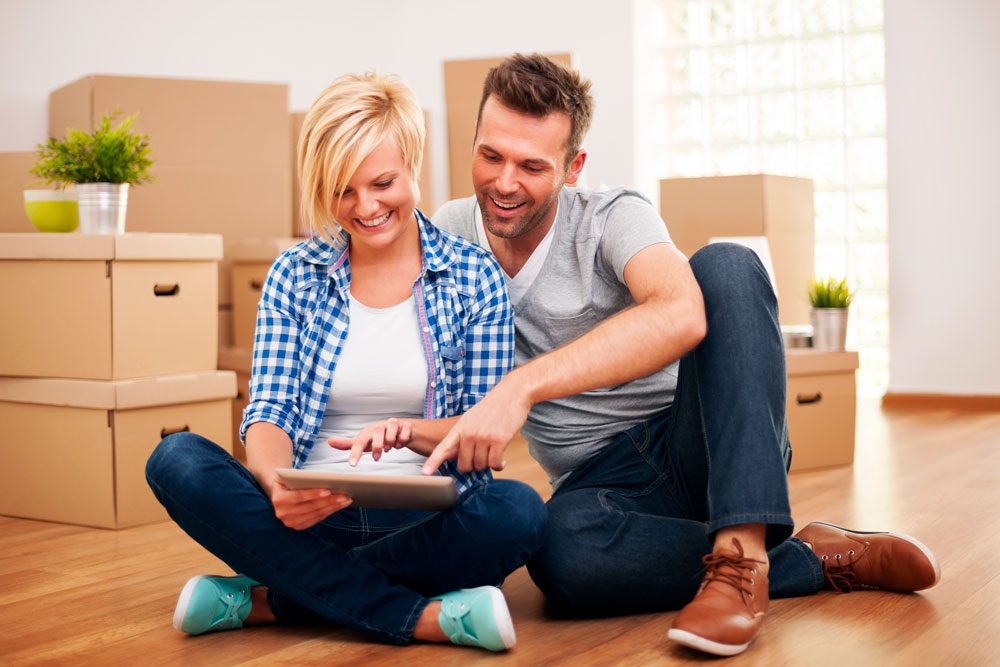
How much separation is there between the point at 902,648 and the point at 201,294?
166 cm

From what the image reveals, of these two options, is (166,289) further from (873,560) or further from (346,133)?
(873,560)

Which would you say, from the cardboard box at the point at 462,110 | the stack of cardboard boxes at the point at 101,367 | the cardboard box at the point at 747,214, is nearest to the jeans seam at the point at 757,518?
the stack of cardboard boxes at the point at 101,367

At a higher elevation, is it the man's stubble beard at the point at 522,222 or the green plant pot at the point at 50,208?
the green plant pot at the point at 50,208

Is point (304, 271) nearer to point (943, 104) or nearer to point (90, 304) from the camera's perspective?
point (90, 304)

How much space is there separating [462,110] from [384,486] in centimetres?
281

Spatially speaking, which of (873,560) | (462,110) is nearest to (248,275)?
(462,110)

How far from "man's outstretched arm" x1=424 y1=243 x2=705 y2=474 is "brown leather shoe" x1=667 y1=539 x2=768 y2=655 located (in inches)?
9.9

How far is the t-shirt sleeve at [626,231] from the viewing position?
1498 millimetres

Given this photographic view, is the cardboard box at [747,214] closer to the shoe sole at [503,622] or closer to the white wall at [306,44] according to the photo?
the white wall at [306,44]

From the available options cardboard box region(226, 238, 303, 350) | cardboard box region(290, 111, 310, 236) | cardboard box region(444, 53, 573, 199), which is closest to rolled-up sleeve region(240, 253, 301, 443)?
cardboard box region(226, 238, 303, 350)

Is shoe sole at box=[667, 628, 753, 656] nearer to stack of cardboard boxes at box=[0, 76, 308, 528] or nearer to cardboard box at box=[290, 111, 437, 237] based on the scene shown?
stack of cardboard boxes at box=[0, 76, 308, 528]

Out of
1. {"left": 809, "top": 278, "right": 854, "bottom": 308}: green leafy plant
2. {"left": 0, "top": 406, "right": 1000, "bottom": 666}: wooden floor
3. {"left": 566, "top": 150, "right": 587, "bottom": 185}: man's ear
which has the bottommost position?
{"left": 0, "top": 406, "right": 1000, "bottom": 666}: wooden floor

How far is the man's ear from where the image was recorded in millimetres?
1633

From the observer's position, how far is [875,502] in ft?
7.70
